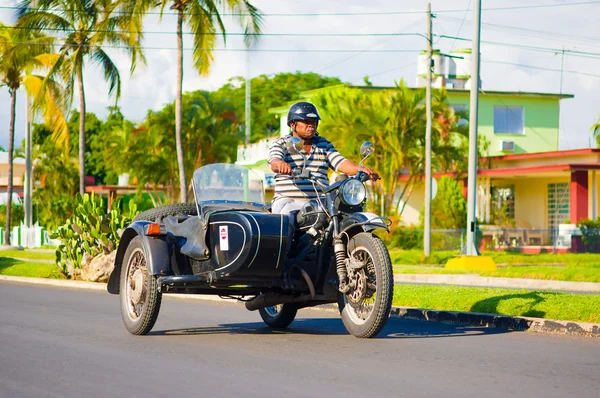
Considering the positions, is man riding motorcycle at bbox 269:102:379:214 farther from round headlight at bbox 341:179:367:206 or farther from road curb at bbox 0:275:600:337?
road curb at bbox 0:275:600:337

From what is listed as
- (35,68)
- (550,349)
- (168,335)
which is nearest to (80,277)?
(168,335)

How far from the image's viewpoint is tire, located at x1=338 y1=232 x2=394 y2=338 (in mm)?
8312

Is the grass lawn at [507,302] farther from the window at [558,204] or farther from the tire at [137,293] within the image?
the window at [558,204]

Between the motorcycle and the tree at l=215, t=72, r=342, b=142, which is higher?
the tree at l=215, t=72, r=342, b=142

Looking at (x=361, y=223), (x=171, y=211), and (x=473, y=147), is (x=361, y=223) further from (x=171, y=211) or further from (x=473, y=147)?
(x=473, y=147)

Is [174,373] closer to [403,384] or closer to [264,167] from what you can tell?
[403,384]

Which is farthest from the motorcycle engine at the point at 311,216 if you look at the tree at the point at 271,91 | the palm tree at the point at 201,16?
the tree at the point at 271,91

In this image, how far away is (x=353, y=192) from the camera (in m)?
8.74

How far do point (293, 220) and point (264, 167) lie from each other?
43.1 metres

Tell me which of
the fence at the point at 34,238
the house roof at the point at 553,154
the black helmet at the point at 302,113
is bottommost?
the fence at the point at 34,238

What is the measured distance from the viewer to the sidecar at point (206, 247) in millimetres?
8789

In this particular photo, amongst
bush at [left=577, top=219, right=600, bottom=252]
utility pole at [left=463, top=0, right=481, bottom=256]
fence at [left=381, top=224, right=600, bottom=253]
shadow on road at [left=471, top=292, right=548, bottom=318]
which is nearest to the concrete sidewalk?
utility pole at [left=463, top=0, right=481, bottom=256]

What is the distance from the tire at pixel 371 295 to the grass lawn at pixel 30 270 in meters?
13.0

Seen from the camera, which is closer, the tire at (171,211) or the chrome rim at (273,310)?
the tire at (171,211)
